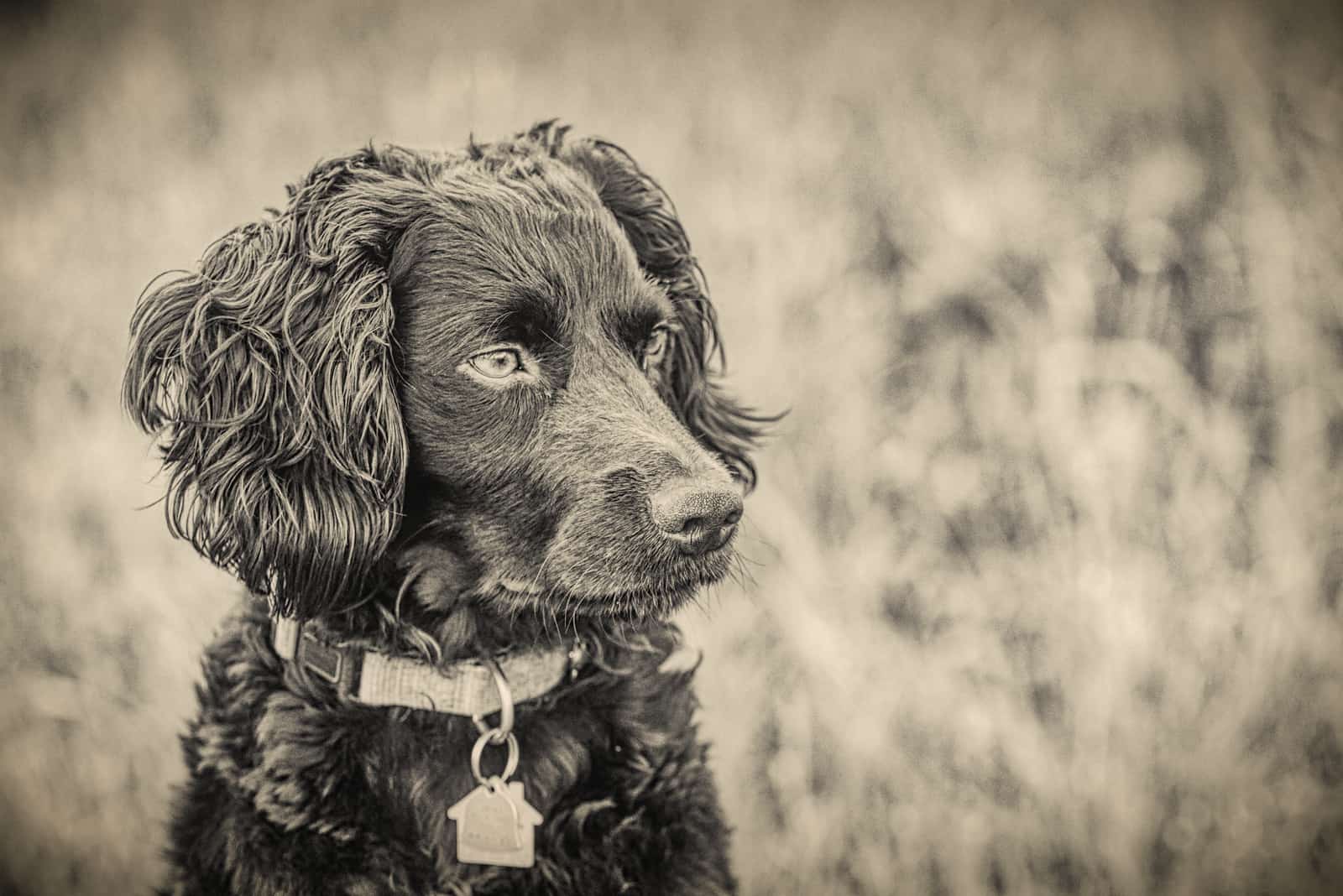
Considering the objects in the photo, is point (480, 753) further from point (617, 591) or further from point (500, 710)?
point (617, 591)

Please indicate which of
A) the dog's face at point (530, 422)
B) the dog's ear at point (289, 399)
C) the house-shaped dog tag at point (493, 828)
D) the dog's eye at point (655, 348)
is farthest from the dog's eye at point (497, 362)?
the house-shaped dog tag at point (493, 828)

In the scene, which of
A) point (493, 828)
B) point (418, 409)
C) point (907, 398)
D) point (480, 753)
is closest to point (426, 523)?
point (418, 409)

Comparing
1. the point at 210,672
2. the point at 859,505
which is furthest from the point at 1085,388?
the point at 210,672

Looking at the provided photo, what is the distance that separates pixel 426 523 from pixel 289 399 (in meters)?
0.34

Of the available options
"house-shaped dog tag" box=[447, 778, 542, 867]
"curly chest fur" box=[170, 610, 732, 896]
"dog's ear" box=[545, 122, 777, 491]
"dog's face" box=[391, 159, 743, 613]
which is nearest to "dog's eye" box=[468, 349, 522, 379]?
"dog's face" box=[391, 159, 743, 613]

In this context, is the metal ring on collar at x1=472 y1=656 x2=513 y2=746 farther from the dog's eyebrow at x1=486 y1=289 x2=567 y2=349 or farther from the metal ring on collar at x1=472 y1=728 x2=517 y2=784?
the dog's eyebrow at x1=486 y1=289 x2=567 y2=349

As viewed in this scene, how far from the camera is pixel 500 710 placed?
80.7 inches

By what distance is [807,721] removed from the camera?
3232 millimetres

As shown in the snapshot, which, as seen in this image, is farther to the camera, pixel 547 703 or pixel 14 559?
pixel 14 559

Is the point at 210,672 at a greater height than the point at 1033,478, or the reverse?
the point at 1033,478

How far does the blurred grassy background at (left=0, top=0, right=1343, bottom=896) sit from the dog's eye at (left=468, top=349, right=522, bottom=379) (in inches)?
52.0

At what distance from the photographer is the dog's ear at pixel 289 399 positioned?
74.9 inches

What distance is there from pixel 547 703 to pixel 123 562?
6.59 feet

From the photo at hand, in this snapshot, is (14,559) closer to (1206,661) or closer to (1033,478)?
(1033,478)
